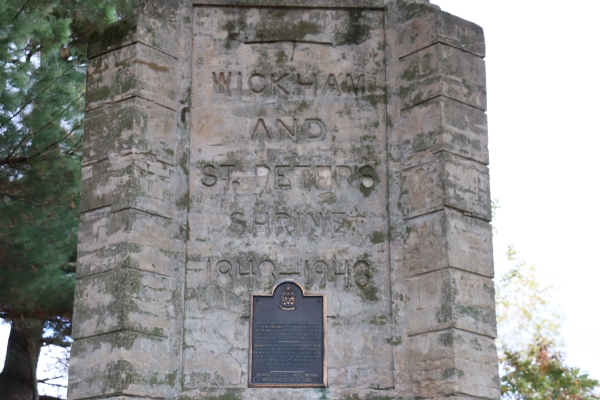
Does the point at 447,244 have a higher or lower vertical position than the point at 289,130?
lower

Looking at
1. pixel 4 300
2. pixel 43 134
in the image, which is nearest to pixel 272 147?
pixel 43 134

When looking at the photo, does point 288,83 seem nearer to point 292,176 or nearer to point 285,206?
point 292,176

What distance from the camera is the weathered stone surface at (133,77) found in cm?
775

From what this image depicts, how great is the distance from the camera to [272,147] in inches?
310

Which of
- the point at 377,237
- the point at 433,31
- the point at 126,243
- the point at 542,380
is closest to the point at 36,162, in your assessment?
the point at 126,243

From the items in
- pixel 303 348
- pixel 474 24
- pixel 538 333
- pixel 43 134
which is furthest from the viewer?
pixel 538 333

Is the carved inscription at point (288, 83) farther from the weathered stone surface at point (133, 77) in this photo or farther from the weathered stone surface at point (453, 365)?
the weathered stone surface at point (453, 365)

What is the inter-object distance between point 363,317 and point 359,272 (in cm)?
39

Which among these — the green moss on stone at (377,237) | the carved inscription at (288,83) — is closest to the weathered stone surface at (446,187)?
the green moss on stone at (377,237)

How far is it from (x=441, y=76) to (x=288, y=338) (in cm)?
267

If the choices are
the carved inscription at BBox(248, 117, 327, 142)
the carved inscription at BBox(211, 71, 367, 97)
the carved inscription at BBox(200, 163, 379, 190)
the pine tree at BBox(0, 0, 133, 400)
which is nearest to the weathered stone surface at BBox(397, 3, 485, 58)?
the carved inscription at BBox(211, 71, 367, 97)

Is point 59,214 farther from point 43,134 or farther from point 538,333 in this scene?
point 538,333

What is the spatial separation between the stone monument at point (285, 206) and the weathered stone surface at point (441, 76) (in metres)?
0.02

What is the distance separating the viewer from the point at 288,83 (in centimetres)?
805
